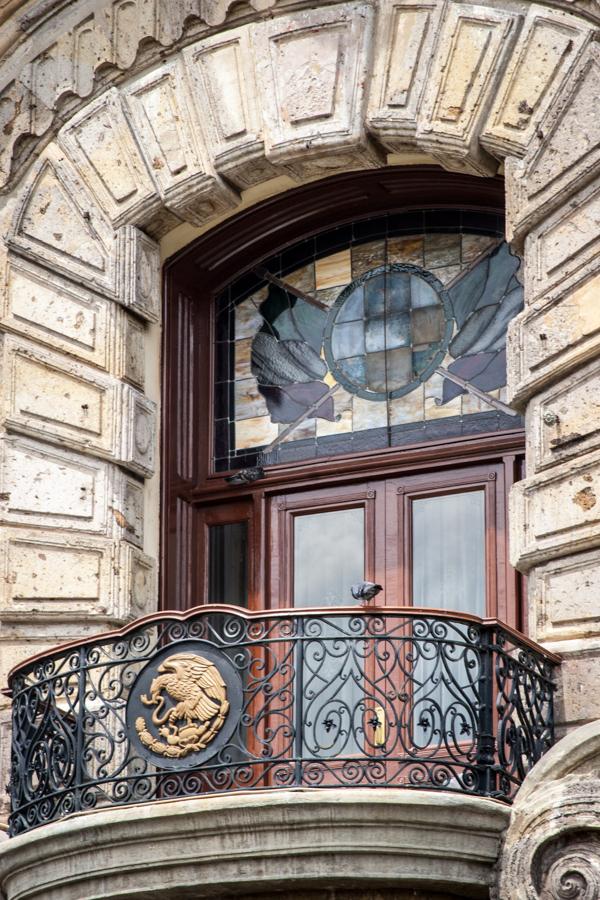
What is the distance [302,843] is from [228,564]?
2.49m

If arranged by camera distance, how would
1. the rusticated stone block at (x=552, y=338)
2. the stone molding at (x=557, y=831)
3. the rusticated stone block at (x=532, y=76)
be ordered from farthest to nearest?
the rusticated stone block at (x=532, y=76), the rusticated stone block at (x=552, y=338), the stone molding at (x=557, y=831)

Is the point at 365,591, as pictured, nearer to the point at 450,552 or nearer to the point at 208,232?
the point at 450,552

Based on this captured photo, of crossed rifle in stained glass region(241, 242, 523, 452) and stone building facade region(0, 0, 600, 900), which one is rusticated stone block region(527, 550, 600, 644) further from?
crossed rifle in stained glass region(241, 242, 523, 452)

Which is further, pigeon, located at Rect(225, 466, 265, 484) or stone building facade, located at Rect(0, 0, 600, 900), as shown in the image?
pigeon, located at Rect(225, 466, 265, 484)

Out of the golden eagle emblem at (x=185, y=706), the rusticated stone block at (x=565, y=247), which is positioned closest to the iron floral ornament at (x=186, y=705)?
the golden eagle emblem at (x=185, y=706)

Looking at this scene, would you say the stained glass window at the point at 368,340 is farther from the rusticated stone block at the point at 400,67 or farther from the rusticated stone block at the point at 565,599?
the rusticated stone block at the point at 565,599

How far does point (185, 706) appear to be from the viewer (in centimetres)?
880

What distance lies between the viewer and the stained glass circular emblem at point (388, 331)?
1054 cm

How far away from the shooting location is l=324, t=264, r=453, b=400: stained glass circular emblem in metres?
10.5

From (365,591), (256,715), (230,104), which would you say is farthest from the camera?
(230,104)

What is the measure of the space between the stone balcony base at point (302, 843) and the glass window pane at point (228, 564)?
2067 millimetres

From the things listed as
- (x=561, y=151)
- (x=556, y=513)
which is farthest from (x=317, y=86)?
(x=556, y=513)

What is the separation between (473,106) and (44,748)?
12.0 ft

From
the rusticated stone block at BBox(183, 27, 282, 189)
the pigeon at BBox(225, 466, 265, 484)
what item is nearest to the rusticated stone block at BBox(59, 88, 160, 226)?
the rusticated stone block at BBox(183, 27, 282, 189)
